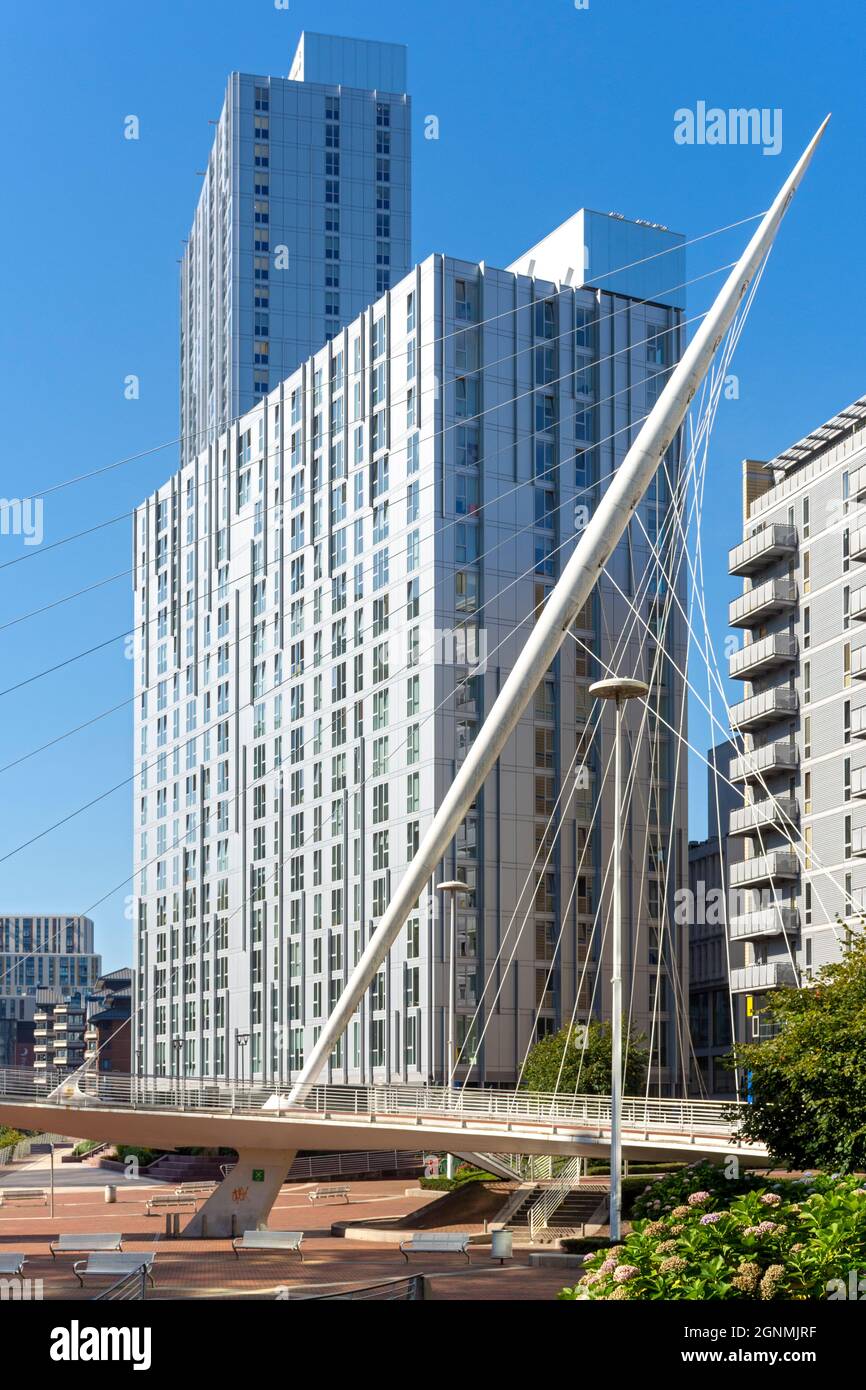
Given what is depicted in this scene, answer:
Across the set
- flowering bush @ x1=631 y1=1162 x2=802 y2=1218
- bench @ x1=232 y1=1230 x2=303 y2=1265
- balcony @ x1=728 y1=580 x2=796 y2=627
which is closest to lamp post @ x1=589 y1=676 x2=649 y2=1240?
flowering bush @ x1=631 y1=1162 x2=802 y2=1218

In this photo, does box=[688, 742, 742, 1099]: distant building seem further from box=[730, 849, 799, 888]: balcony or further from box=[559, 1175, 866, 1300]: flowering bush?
box=[559, 1175, 866, 1300]: flowering bush

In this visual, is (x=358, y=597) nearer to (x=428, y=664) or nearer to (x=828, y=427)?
(x=428, y=664)

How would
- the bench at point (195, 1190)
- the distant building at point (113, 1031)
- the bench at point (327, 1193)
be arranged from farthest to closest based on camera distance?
1. the distant building at point (113, 1031)
2. the bench at point (327, 1193)
3. the bench at point (195, 1190)

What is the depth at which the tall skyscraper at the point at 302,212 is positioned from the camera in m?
162

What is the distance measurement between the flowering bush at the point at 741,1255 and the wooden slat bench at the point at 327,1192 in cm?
5153

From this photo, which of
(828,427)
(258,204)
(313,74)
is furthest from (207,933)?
(313,74)

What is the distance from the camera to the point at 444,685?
89.3 m

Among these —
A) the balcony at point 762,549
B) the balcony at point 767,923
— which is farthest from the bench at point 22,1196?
the balcony at point 762,549

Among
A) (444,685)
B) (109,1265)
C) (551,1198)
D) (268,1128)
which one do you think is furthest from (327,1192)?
(109,1265)

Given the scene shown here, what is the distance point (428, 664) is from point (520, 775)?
784 cm

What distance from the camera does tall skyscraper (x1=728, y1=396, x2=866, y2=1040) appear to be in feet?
258

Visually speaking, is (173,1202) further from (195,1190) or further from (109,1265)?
(109,1265)

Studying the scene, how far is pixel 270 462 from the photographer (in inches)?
4353

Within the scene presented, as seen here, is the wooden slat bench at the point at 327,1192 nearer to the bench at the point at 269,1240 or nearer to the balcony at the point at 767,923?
the balcony at the point at 767,923
